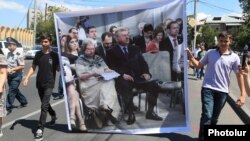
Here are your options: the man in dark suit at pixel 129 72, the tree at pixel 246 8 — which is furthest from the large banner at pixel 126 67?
the tree at pixel 246 8

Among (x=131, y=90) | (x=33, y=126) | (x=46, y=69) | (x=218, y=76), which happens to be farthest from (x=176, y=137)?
(x=33, y=126)

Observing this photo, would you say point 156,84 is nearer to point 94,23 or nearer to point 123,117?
point 123,117

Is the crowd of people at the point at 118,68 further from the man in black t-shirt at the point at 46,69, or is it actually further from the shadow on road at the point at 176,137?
the shadow on road at the point at 176,137

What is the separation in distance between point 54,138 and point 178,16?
109 inches

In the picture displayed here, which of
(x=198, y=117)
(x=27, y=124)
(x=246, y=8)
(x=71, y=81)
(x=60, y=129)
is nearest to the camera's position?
(x=71, y=81)

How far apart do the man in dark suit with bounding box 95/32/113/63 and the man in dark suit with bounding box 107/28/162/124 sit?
0.22 feet

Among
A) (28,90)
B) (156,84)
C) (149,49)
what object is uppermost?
(149,49)

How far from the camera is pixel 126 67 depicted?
750 cm

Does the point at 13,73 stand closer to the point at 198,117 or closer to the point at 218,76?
the point at 198,117

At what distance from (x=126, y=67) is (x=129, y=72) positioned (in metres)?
0.09

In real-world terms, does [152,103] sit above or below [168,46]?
below

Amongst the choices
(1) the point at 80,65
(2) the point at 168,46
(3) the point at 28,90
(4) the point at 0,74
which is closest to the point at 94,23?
(1) the point at 80,65

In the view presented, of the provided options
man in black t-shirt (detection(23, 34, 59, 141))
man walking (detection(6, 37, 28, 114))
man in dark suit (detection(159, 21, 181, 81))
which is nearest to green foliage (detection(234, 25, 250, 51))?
man walking (detection(6, 37, 28, 114))

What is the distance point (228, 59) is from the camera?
680 centimetres
